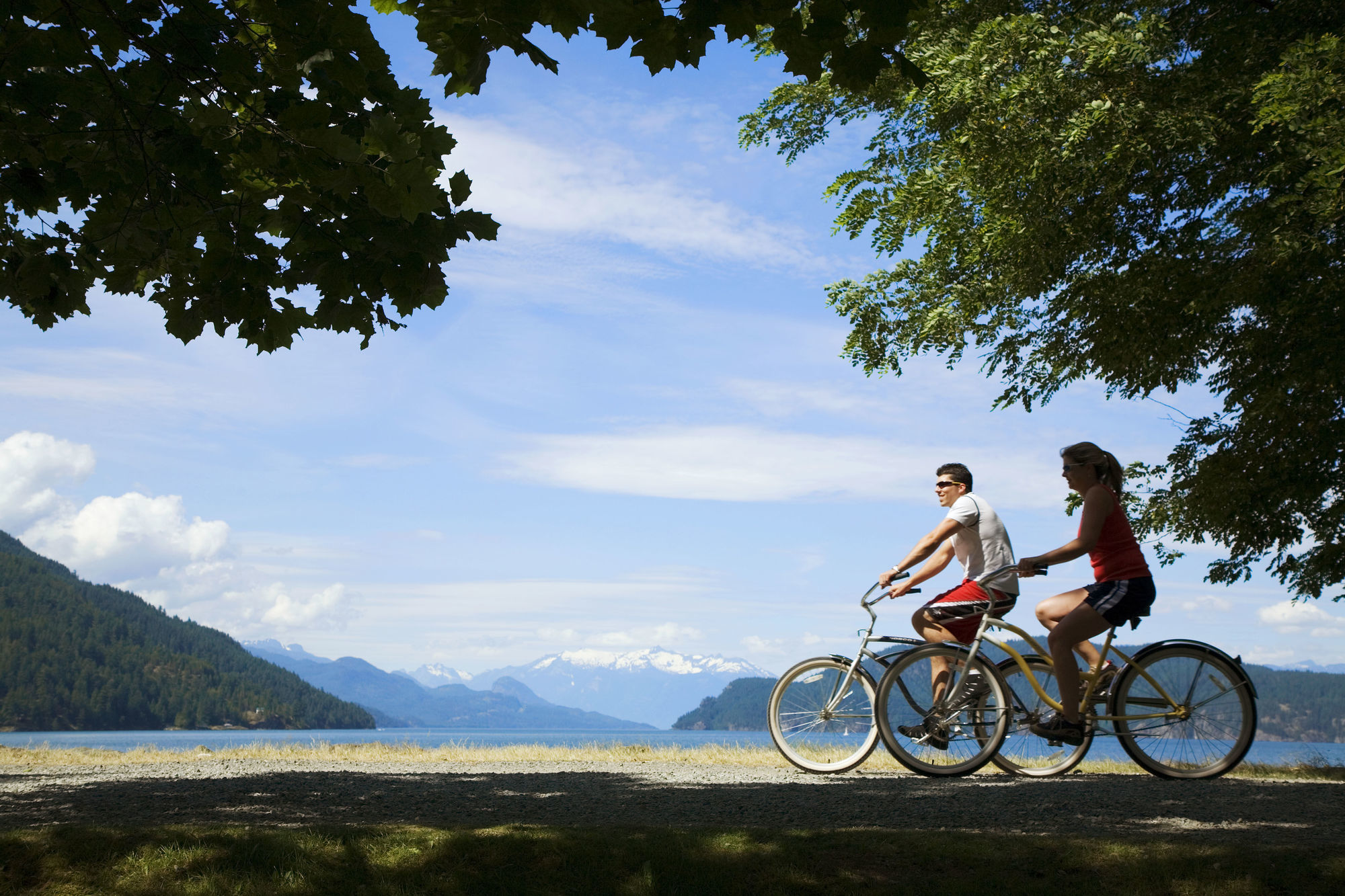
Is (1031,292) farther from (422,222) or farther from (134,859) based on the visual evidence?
(134,859)

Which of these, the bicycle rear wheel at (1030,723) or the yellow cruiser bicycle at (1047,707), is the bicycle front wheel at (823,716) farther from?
the bicycle rear wheel at (1030,723)

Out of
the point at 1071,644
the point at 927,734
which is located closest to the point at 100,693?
the point at 927,734

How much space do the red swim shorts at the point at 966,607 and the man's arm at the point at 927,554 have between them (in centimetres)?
26

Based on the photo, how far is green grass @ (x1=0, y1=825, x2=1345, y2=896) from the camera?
4148 millimetres

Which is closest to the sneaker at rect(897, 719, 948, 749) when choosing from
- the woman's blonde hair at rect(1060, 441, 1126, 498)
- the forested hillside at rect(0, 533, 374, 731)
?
the woman's blonde hair at rect(1060, 441, 1126, 498)

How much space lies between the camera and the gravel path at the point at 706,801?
5.29 meters

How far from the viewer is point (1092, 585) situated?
6.80 m

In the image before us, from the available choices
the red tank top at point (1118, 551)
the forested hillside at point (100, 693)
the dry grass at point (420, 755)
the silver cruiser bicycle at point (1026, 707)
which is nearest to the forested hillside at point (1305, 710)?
the dry grass at point (420, 755)

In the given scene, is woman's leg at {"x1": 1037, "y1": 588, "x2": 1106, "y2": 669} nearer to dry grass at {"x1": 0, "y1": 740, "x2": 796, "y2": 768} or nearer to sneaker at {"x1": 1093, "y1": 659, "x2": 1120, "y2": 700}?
sneaker at {"x1": 1093, "y1": 659, "x2": 1120, "y2": 700}

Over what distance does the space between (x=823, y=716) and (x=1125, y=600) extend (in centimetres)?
255

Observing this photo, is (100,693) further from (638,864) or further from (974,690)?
(638,864)

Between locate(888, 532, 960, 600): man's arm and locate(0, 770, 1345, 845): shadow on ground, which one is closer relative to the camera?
locate(0, 770, 1345, 845): shadow on ground

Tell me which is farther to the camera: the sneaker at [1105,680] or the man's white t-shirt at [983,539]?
the man's white t-shirt at [983,539]

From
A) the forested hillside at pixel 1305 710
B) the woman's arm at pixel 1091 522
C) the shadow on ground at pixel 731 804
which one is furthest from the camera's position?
the forested hillside at pixel 1305 710
